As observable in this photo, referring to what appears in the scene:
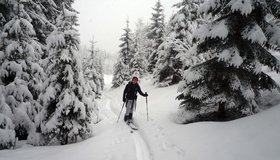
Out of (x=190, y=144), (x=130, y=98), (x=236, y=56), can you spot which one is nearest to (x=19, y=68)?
(x=130, y=98)

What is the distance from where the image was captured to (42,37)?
15023 millimetres

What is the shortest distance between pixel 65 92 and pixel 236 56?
7.48 m

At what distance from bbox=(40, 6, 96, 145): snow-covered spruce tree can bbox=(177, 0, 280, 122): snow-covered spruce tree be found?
510 centimetres

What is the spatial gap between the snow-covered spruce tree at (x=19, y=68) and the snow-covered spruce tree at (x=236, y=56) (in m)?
8.16

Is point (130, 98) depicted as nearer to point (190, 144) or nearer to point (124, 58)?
point (190, 144)

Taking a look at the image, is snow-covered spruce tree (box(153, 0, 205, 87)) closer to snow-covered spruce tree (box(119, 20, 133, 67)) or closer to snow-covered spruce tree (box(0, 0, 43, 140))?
snow-covered spruce tree (box(0, 0, 43, 140))

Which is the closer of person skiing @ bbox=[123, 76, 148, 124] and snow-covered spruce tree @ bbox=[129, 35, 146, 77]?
person skiing @ bbox=[123, 76, 148, 124]

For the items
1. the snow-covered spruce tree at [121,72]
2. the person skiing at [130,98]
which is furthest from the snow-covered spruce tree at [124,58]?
the person skiing at [130,98]

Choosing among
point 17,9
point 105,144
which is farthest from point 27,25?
point 105,144

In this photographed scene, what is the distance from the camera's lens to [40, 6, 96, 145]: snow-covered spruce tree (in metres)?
9.19

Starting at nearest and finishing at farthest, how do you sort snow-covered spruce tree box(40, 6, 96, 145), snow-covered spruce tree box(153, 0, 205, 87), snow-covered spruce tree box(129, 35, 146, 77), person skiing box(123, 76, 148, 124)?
snow-covered spruce tree box(40, 6, 96, 145), person skiing box(123, 76, 148, 124), snow-covered spruce tree box(153, 0, 205, 87), snow-covered spruce tree box(129, 35, 146, 77)

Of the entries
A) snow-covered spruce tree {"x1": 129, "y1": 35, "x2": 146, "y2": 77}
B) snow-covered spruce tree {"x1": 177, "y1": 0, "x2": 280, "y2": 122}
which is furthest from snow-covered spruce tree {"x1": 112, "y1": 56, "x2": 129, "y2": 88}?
snow-covered spruce tree {"x1": 177, "y1": 0, "x2": 280, "y2": 122}

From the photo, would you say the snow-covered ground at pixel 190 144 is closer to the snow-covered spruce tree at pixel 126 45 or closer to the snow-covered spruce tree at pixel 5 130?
the snow-covered spruce tree at pixel 5 130

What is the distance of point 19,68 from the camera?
10109 mm
